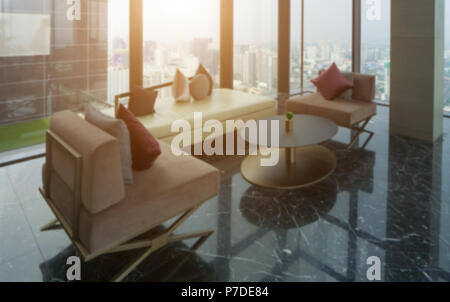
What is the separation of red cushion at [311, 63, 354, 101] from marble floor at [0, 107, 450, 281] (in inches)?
62.3

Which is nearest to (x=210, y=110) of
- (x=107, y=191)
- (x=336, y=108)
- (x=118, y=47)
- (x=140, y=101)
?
(x=140, y=101)

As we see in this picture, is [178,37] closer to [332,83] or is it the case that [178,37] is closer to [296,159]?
[332,83]

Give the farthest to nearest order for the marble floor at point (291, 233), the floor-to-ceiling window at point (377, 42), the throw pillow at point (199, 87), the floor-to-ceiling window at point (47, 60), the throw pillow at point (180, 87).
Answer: the floor-to-ceiling window at point (377, 42)
the throw pillow at point (199, 87)
the throw pillow at point (180, 87)
the floor-to-ceiling window at point (47, 60)
the marble floor at point (291, 233)

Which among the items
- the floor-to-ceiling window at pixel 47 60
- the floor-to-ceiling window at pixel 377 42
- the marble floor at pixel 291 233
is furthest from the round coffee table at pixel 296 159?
the floor-to-ceiling window at pixel 377 42

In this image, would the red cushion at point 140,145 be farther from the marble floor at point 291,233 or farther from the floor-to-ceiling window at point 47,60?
the floor-to-ceiling window at point 47,60

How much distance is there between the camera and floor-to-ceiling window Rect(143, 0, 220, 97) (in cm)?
508

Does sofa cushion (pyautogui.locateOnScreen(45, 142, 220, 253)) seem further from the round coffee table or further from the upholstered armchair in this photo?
the upholstered armchair

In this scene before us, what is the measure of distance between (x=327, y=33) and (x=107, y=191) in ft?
21.4

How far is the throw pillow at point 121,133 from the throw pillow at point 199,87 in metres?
2.64

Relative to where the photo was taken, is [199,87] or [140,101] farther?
[199,87]

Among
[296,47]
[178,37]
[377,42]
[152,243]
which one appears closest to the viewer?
[152,243]

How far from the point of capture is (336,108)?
4.72 metres

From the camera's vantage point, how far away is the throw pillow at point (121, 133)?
7.18 ft

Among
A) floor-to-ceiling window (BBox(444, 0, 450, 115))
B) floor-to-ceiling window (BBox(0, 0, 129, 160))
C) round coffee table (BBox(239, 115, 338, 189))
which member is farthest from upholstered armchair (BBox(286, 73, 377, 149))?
floor-to-ceiling window (BBox(0, 0, 129, 160))
